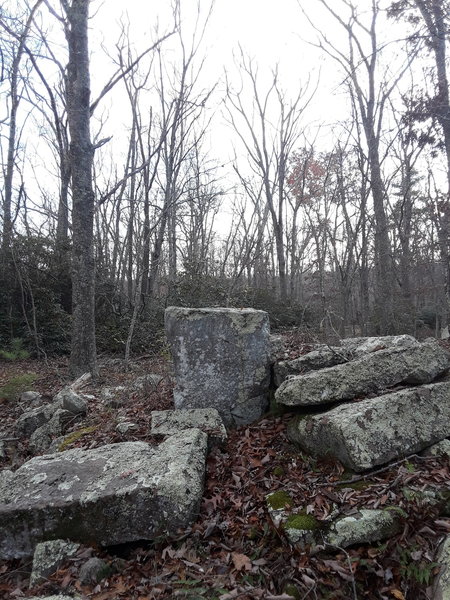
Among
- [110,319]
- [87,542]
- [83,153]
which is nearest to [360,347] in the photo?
[87,542]

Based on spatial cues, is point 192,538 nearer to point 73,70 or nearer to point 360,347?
point 360,347

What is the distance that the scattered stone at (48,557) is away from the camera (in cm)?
272

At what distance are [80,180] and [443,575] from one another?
7.59m

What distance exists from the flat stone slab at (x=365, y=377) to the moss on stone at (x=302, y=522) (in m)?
1.19

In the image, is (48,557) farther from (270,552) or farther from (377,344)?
(377,344)

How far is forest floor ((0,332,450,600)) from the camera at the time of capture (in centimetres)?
240

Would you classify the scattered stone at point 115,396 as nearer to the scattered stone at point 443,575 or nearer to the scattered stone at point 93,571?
the scattered stone at point 93,571

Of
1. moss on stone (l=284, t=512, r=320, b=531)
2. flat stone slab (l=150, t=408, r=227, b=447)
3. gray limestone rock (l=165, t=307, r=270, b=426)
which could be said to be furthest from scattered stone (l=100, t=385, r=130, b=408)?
moss on stone (l=284, t=512, r=320, b=531)

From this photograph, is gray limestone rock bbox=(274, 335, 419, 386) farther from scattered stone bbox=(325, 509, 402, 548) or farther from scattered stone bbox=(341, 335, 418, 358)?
scattered stone bbox=(325, 509, 402, 548)

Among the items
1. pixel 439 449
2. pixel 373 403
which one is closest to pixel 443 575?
pixel 439 449

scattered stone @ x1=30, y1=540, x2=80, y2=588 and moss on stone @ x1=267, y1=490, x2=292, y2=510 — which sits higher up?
moss on stone @ x1=267, y1=490, x2=292, y2=510

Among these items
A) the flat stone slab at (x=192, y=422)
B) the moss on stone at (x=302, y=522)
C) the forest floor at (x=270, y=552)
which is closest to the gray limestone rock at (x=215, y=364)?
the flat stone slab at (x=192, y=422)

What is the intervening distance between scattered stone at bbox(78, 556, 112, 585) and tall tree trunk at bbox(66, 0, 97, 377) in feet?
17.0

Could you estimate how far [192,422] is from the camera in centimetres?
421
